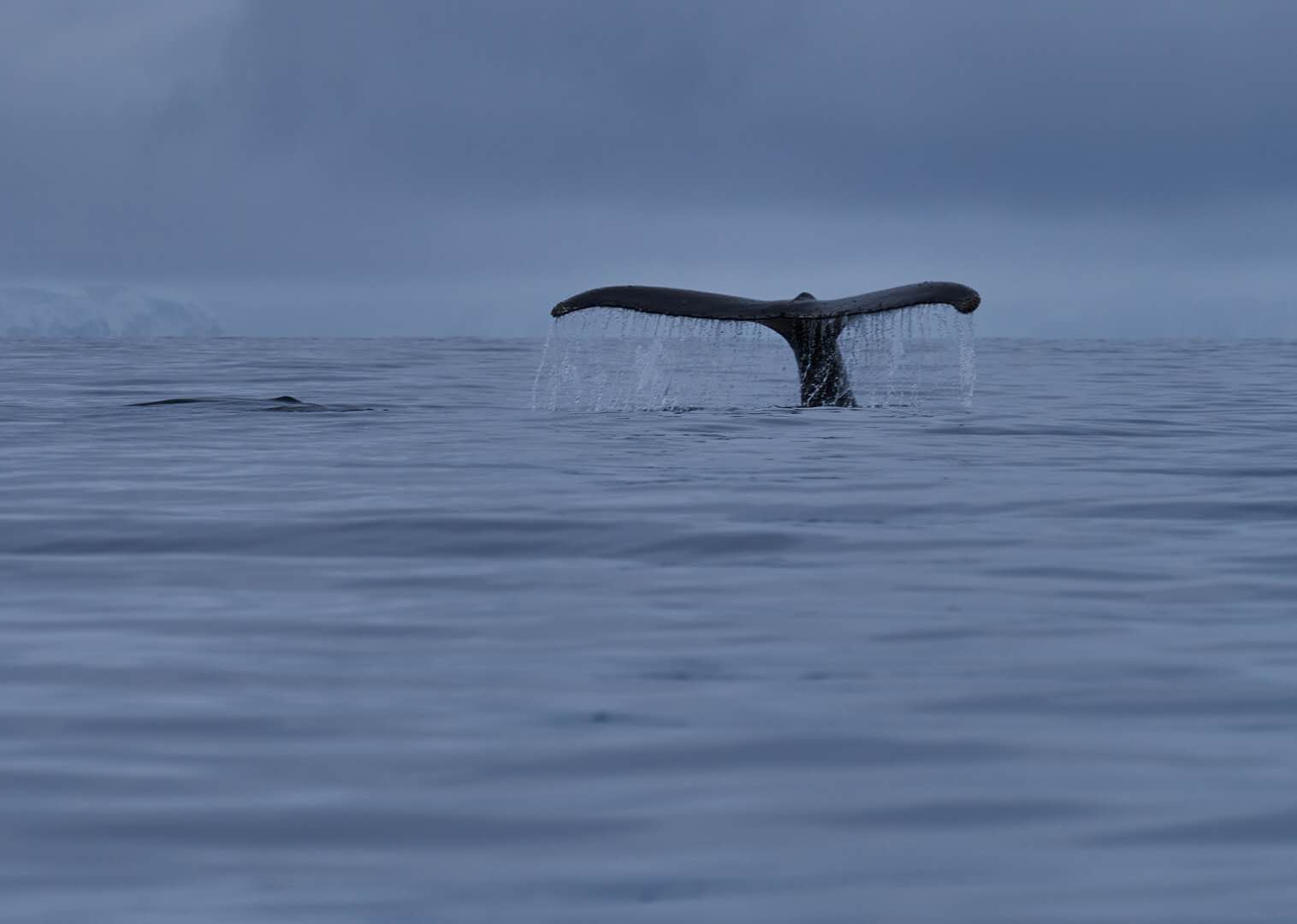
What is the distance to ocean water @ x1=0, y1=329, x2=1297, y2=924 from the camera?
10.3ft

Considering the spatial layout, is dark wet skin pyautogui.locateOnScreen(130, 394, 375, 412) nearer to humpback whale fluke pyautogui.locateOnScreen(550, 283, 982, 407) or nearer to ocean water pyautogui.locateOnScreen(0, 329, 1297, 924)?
humpback whale fluke pyautogui.locateOnScreen(550, 283, 982, 407)

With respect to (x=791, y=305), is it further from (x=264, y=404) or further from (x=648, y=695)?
(x=648, y=695)

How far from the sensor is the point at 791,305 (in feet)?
51.5

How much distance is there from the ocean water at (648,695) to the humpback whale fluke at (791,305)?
3.51 meters

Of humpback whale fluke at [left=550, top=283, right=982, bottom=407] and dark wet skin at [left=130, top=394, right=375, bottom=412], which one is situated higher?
humpback whale fluke at [left=550, top=283, right=982, bottom=407]

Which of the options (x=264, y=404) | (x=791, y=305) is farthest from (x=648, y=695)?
(x=264, y=404)

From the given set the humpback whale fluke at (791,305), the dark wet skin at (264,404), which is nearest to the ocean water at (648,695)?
the humpback whale fluke at (791,305)

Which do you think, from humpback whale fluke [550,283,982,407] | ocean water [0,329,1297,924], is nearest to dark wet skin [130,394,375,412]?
humpback whale fluke [550,283,982,407]

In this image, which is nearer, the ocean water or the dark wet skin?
the ocean water

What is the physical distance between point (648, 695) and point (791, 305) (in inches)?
448

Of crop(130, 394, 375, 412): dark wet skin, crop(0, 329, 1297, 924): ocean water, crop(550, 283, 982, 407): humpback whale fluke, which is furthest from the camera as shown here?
crop(130, 394, 375, 412): dark wet skin

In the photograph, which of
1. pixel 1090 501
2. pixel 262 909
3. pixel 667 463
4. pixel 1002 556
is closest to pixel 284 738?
pixel 262 909

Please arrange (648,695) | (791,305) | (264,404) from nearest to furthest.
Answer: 1. (648,695)
2. (791,305)
3. (264,404)

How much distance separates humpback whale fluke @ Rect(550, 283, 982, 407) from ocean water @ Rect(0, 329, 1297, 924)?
351 centimetres
